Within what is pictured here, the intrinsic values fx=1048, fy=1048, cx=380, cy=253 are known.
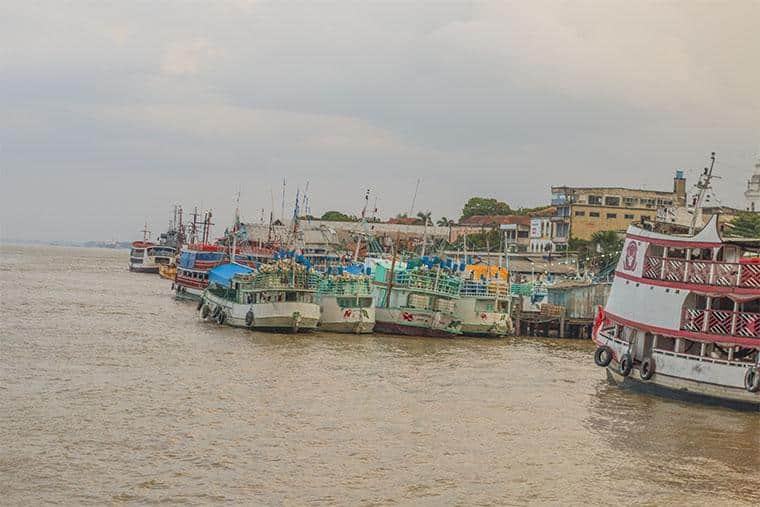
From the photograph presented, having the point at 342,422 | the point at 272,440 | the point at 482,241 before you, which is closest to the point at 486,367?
the point at 342,422

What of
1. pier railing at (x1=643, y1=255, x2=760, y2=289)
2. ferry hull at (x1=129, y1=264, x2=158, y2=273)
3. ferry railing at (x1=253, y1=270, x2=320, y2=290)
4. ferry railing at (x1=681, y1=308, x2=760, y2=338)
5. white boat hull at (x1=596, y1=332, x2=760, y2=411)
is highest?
pier railing at (x1=643, y1=255, x2=760, y2=289)

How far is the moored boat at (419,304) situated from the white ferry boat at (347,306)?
1.14 metres

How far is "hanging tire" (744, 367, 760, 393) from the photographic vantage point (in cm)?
3061

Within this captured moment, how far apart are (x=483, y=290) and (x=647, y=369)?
72.7 ft

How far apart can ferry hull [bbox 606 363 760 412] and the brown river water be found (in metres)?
0.34

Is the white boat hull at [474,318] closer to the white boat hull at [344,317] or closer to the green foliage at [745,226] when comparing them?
the white boat hull at [344,317]

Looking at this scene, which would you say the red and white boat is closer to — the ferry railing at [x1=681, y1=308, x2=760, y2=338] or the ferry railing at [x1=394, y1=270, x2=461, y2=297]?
the ferry railing at [x1=681, y1=308, x2=760, y2=338]

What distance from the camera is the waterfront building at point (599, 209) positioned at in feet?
337

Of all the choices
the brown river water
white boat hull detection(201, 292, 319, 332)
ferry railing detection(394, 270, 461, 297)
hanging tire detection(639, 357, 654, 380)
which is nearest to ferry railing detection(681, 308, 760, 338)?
hanging tire detection(639, 357, 654, 380)

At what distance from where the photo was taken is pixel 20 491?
20734 mm

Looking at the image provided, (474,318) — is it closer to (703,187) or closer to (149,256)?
(703,187)

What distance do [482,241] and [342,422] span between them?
91.0 m

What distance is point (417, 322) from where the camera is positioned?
5425cm

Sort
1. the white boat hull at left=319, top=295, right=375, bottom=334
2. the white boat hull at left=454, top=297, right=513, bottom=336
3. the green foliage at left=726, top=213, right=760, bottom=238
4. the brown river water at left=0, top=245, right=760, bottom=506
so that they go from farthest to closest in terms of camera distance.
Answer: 1. the green foliage at left=726, top=213, right=760, bottom=238
2. the white boat hull at left=454, top=297, right=513, bottom=336
3. the white boat hull at left=319, top=295, right=375, bottom=334
4. the brown river water at left=0, top=245, right=760, bottom=506
